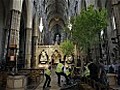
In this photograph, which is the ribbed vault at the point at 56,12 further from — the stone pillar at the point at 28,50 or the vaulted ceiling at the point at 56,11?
the stone pillar at the point at 28,50

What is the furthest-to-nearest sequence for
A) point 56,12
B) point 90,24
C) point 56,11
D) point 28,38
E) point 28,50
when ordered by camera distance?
point 56,12
point 56,11
point 28,38
point 28,50
point 90,24

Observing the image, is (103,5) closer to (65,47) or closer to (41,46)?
(65,47)

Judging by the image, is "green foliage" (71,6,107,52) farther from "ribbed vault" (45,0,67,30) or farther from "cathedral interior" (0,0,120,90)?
"ribbed vault" (45,0,67,30)

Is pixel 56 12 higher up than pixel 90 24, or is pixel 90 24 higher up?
pixel 56 12

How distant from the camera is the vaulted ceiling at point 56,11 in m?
55.6

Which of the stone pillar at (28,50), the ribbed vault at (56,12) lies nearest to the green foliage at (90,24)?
the stone pillar at (28,50)

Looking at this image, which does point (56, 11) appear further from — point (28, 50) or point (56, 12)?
point (28, 50)

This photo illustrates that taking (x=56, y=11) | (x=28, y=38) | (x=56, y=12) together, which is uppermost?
(x=56, y=11)

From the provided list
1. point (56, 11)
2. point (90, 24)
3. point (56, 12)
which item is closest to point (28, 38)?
point (90, 24)

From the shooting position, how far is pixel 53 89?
1074 cm

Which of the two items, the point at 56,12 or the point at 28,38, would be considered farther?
the point at 56,12

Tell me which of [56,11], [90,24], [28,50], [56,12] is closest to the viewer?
[90,24]

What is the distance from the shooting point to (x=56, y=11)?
A: 63.6m

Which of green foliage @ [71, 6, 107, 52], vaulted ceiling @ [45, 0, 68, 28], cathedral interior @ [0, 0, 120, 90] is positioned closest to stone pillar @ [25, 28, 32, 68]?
cathedral interior @ [0, 0, 120, 90]
